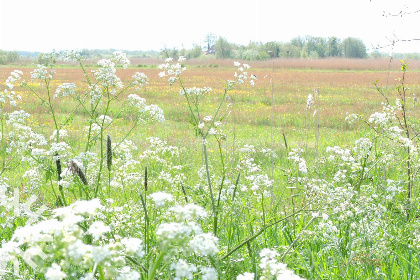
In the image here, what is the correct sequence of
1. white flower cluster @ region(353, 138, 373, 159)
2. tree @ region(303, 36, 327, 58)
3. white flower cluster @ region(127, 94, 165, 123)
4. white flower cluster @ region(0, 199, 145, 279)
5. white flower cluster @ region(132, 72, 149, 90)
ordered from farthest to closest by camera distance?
tree @ region(303, 36, 327, 58), white flower cluster @ region(132, 72, 149, 90), white flower cluster @ region(127, 94, 165, 123), white flower cluster @ region(353, 138, 373, 159), white flower cluster @ region(0, 199, 145, 279)

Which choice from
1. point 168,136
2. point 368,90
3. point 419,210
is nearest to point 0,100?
point 419,210

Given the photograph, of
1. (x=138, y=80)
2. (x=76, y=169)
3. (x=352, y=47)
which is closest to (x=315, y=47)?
(x=352, y=47)

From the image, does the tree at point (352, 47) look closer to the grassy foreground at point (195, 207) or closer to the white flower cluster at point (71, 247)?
the grassy foreground at point (195, 207)

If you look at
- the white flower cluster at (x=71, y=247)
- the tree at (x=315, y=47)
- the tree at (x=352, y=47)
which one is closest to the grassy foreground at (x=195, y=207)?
the white flower cluster at (x=71, y=247)

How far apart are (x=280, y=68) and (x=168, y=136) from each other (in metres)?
48.7

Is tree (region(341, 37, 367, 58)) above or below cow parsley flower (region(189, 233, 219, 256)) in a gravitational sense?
above

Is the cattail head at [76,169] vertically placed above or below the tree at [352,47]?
below

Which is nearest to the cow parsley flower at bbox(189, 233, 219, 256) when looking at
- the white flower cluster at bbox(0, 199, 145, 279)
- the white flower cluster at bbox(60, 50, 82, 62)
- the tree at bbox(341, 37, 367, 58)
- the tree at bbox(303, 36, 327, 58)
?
the white flower cluster at bbox(0, 199, 145, 279)

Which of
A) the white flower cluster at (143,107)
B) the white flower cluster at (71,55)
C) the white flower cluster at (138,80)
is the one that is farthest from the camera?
the white flower cluster at (138,80)

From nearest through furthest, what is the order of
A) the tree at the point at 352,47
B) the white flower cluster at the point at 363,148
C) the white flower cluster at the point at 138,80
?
the white flower cluster at the point at 363,148
the white flower cluster at the point at 138,80
the tree at the point at 352,47

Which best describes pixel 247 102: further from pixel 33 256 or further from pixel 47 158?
pixel 33 256

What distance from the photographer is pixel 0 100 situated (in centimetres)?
455

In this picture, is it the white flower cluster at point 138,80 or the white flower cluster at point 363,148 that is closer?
the white flower cluster at point 363,148

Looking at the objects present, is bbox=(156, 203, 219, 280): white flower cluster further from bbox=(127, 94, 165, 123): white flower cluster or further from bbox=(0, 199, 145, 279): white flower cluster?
bbox=(127, 94, 165, 123): white flower cluster
